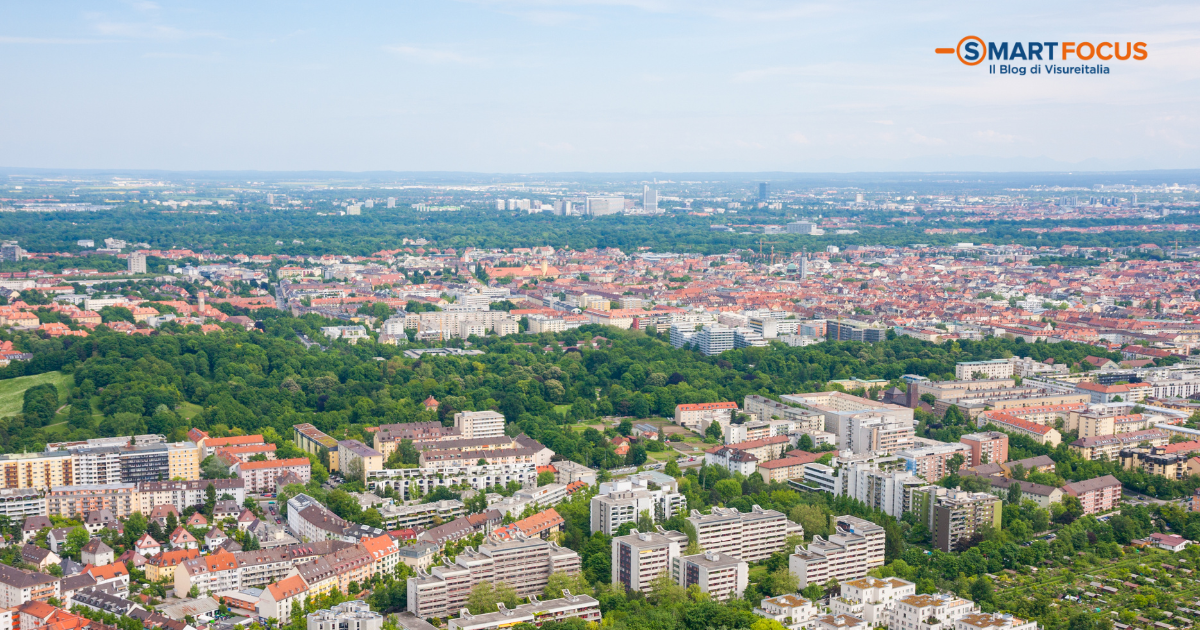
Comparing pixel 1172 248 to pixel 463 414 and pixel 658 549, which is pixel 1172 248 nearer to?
pixel 463 414

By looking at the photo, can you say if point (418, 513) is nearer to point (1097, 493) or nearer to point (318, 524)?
point (318, 524)

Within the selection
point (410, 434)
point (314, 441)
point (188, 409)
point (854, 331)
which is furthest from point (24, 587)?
point (854, 331)

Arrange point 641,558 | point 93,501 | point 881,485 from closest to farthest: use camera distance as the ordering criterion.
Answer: point 641,558
point 93,501
point 881,485

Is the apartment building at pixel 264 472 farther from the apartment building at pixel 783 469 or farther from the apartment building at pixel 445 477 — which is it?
the apartment building at pixel 783 469

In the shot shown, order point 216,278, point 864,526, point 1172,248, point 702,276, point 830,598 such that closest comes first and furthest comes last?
point 830,598 < point 864,526 < point 216,278 < point 702,276 < point 1172,248

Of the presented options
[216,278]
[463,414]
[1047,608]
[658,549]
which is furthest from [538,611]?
[216,278]

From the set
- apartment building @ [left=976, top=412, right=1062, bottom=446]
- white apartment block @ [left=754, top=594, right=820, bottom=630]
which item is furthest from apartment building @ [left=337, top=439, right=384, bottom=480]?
apartment building @ [left=976, top=412, right=1062, bottom=446]
